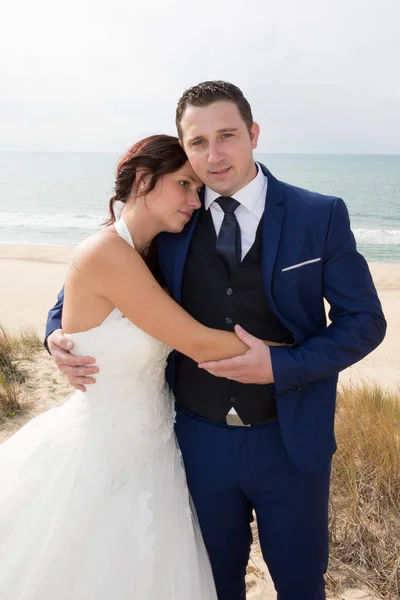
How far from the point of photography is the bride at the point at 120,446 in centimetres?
207

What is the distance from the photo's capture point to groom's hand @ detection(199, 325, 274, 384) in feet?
6.99

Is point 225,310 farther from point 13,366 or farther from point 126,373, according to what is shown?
point 13,366

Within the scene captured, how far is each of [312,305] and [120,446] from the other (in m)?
0.97

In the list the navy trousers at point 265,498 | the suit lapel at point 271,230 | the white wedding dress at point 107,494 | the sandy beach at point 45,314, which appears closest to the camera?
the white wedding dress at point 107,494

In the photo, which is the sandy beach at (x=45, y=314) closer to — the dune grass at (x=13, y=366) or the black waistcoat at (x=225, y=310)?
the dune grass at (x=13, y=366)

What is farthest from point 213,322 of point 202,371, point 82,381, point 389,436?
point 389,436

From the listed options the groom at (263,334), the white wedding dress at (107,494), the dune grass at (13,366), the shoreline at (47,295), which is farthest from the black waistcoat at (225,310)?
the shoreline at (47,295)

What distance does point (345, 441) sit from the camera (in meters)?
3.83

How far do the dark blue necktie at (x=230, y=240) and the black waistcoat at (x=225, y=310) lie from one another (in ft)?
0.09

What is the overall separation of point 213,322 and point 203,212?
18.8 inches

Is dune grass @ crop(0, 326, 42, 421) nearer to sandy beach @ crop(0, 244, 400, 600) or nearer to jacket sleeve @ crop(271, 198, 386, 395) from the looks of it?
sandy beach @ crop(0, 244, 400, 600)

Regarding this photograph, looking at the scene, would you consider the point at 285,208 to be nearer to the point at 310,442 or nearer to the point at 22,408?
the point at 310,442

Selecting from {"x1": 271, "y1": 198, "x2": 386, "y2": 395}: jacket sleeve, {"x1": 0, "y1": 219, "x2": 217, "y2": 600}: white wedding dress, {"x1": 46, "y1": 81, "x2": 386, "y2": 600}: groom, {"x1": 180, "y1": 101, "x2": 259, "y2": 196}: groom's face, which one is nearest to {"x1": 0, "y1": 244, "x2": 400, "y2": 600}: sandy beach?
{"x1": 46, "y1": 81, "x2": 386, "y2": 600}: groom

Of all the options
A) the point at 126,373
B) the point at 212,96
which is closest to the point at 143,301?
the point at 126,373
